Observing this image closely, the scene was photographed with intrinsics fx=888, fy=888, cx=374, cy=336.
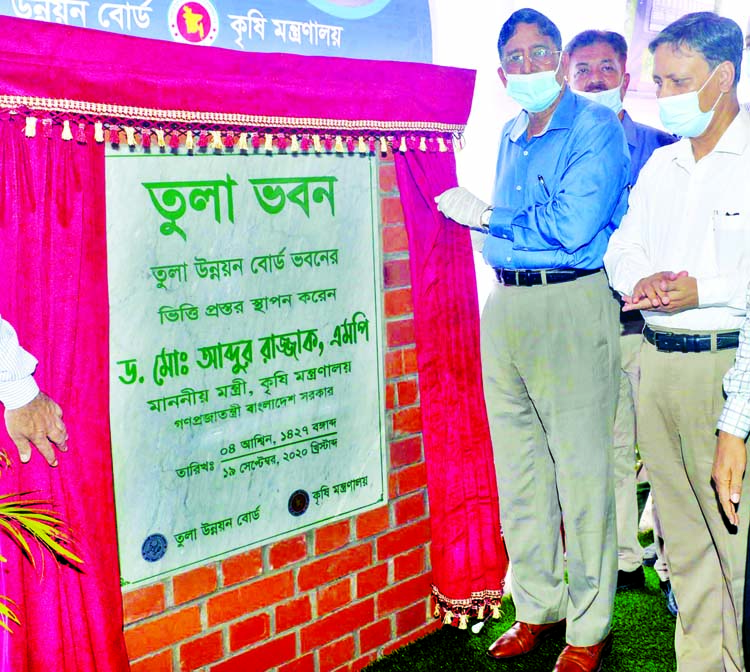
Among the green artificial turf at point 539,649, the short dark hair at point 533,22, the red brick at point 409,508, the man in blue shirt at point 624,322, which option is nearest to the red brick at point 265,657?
the green artificial turf at point 539,649

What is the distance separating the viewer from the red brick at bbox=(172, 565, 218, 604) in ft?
7.58

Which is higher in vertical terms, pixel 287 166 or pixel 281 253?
pixel 287 166

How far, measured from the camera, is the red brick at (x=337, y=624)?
2.64 meters

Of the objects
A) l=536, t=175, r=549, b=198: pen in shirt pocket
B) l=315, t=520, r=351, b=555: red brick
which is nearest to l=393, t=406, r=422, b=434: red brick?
l=315, t=520, r=351, b=555: red brick

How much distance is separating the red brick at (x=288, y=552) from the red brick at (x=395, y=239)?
35.0 inches

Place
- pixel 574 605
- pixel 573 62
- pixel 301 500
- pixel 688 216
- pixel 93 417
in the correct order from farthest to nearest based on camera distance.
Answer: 1. pixel 573 62
2. pixel 574 605
3. pixel 301 500
4. pixel 688 216
5. pixel 93 417

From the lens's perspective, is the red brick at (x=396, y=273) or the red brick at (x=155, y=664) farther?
the red brick at (x=396, y=273)

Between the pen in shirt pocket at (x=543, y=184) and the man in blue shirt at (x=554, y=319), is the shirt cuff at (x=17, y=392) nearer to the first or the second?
the man in blue shirt at (x=554, y=319)

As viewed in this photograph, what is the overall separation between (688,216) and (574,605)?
121 cm

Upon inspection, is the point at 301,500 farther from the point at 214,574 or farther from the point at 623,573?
the point at 623,573

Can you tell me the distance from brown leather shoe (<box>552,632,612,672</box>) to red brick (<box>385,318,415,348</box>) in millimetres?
1062

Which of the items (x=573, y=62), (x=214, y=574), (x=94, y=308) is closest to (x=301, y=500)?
(x=214, y=574)

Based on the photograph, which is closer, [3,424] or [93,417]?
[3,424]

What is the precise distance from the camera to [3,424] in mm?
1895
